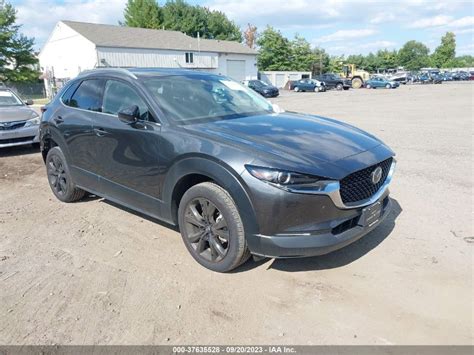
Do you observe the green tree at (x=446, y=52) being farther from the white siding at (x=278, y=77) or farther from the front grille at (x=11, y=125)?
the front grille at (x=11, y=125)

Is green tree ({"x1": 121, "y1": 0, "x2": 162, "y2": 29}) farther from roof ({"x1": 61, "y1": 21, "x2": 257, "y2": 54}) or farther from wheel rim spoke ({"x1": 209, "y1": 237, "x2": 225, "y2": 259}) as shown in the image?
wheel rim spoke ({"x1": 209, "y1": 237, "x2": 225, "y2": 259})

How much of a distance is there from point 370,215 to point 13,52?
159 feet

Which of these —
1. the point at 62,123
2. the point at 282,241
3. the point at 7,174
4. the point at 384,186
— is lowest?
the point at 7,174

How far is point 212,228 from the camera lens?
337 centimetres

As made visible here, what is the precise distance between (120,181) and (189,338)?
6.81ft

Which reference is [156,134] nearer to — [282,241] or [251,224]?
[251,224]

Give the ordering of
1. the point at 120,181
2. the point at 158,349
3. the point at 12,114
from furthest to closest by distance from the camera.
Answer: the point at 12,114 → the point at 120,181 → the point at 158,349

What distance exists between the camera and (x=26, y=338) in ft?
8.81

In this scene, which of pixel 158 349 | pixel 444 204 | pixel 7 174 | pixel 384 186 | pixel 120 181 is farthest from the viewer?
pixel 7 174

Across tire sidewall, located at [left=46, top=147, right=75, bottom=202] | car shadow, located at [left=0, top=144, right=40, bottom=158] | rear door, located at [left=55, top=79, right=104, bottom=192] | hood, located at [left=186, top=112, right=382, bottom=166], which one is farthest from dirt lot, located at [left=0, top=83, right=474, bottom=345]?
car shadow, located at [left=0, top=144, right=40, bottom=158]

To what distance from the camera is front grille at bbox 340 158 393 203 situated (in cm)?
306

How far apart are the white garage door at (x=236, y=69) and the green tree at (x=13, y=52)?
2291cm

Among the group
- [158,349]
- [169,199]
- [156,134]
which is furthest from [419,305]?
[156,134]

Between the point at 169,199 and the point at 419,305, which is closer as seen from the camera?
the point at 419,305
